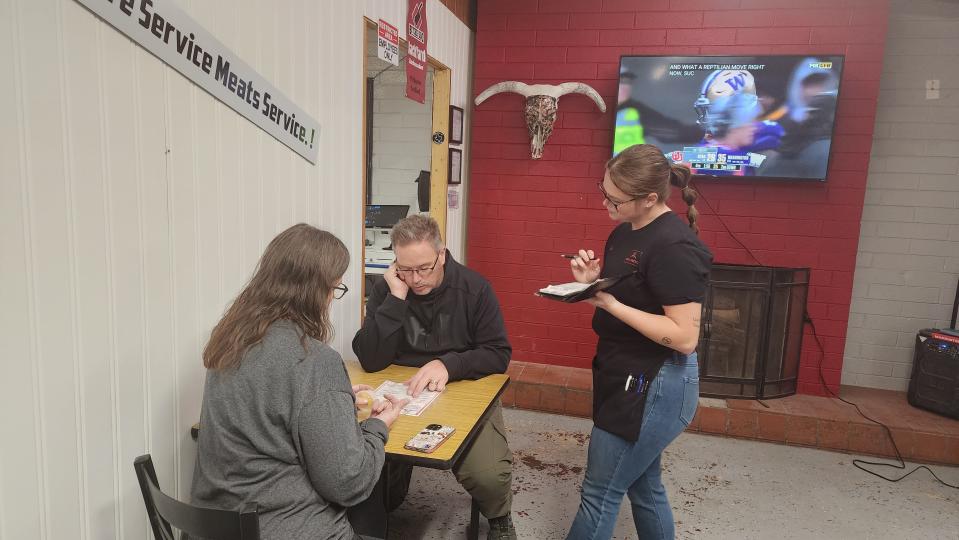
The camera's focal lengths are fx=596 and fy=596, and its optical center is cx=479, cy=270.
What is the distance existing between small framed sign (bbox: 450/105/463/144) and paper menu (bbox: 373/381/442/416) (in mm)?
2225

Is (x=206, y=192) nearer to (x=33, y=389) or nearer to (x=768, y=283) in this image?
(x=33, y=389)

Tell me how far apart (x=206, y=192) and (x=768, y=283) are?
3060 mm

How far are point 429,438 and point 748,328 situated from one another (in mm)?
2623

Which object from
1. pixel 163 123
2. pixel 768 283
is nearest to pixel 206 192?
pixel 163 123

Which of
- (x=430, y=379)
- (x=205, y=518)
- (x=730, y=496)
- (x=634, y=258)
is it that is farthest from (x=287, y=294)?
(x=730, y=496)

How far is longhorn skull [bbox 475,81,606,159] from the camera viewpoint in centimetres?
384

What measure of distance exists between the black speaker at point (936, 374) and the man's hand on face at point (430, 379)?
121 inches

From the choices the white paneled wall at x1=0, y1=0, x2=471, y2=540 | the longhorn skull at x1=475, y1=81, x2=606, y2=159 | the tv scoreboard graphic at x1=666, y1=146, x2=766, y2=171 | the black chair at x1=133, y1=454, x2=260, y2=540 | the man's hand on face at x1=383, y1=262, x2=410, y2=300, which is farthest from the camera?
the longhorn skull at x1=475, y1=81, x2=606, y2=159

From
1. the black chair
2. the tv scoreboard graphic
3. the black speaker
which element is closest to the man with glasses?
the black chair

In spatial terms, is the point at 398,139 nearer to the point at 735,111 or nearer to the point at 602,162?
the point at 602,162

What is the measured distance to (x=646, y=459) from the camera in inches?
68.2

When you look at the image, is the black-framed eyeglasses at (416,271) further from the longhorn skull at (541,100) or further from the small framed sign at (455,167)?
the longhorn skull at (541,100)

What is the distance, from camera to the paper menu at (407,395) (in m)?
1.80

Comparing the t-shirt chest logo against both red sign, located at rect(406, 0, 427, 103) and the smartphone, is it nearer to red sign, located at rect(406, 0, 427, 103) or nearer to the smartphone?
the smartphone
